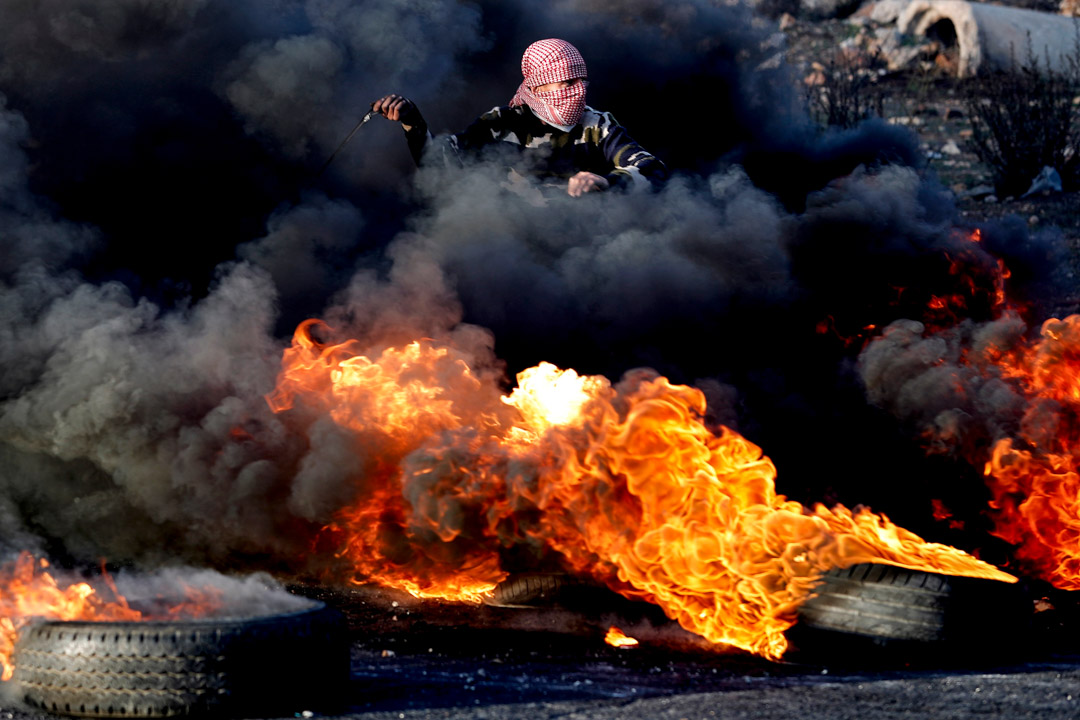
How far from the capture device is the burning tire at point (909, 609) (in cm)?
568

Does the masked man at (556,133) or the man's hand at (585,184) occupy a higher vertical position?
the masked man at (556,133)

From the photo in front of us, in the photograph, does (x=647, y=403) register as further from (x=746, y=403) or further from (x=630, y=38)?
(x=630, y=38)

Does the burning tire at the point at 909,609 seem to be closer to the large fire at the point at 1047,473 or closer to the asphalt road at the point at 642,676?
the asphalt road at the point at 642,676

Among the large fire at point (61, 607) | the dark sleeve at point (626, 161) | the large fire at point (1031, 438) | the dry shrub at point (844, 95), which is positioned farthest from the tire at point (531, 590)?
the dry shrub at point (844, 95)

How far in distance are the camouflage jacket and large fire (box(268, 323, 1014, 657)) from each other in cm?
300

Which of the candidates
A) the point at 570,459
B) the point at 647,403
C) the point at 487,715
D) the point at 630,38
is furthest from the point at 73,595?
the point at 630,38

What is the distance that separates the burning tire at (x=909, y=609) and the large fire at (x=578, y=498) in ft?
0.36

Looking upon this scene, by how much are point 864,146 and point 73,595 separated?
8905 millimetres

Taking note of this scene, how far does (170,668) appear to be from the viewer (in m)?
4.72

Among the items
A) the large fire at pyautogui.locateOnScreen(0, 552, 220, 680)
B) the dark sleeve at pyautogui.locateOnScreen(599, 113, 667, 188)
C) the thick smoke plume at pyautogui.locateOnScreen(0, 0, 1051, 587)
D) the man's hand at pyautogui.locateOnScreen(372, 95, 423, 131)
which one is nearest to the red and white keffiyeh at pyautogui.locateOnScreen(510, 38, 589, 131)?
the dark sleeve at pyautogui.locateOnScreen(599, 113, 667, 188)

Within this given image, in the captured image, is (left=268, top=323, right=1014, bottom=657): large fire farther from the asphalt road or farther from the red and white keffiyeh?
the red and white keffiyeh

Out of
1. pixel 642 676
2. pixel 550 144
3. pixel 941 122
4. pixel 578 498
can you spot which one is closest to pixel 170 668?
pixel 642 676

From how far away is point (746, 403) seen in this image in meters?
8.17

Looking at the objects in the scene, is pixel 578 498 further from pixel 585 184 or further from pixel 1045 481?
pixel 585 184
